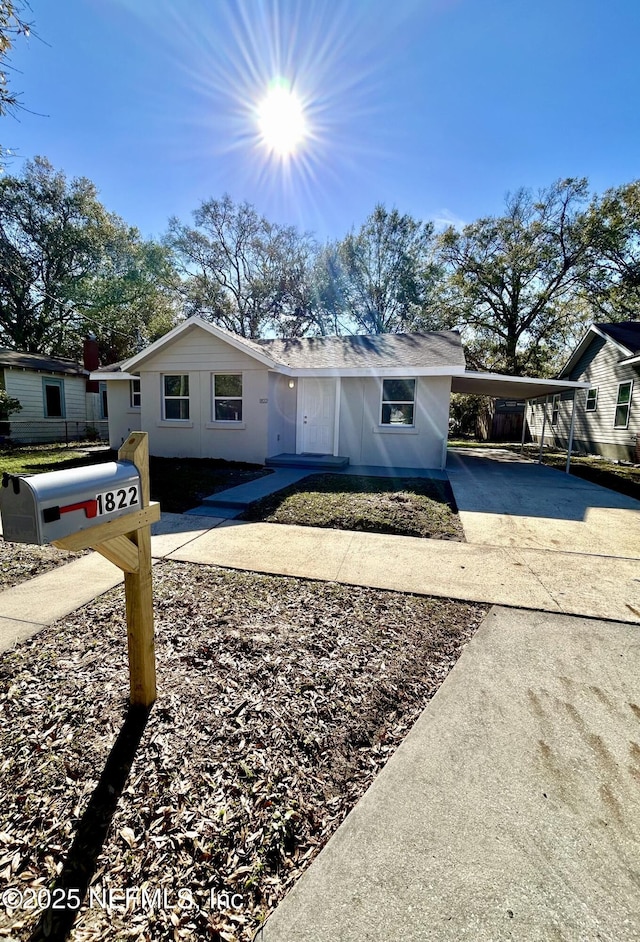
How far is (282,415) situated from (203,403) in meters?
2.25

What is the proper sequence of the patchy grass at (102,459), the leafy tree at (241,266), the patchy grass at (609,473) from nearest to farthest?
the patchy grass at (102,459)
the patchy grass at (609,473)
the leafy tree at (241,266)

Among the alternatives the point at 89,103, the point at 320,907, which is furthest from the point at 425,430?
the point at 89,103

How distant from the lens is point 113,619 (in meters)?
3.27

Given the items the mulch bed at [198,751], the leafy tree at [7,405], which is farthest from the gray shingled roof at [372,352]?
the leafy tree at [7,405]

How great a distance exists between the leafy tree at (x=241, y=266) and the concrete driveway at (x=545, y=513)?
20918 mm

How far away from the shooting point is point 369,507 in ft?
22.1

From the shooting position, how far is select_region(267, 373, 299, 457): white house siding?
11.2 metres

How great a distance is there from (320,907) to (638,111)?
2201 centimetres

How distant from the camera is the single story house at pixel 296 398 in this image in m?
10.8

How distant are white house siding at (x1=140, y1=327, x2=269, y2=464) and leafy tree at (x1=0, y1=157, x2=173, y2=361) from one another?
1415cm

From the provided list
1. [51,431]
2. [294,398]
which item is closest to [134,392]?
[294,398]

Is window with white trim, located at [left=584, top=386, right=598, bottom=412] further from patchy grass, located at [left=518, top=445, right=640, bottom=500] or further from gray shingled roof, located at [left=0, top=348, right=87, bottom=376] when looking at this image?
gray shingled roof, located at [left=0, top=348, right=87, bottom=376]

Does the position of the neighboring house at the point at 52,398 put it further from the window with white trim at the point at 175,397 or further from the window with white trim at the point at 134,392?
the window with white trim at the point at 175,397

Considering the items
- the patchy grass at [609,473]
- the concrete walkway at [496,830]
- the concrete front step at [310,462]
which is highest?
the concrete front step at [310,462]
